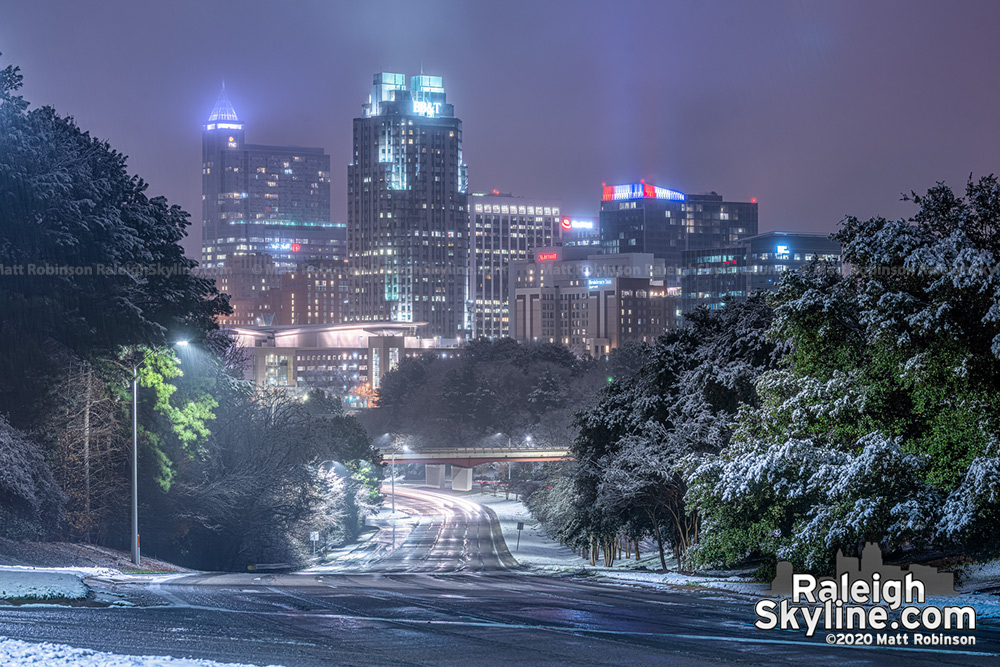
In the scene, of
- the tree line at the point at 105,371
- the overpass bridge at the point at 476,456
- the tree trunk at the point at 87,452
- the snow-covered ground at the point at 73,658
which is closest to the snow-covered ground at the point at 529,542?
the overpass bridge at the point at 476,456

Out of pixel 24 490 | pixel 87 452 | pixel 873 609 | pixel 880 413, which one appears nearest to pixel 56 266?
pixel 87 452

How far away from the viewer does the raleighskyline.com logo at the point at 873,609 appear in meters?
16.7

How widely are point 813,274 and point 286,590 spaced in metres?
15.8

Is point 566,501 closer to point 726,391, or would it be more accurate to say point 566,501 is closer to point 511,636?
point 726,391

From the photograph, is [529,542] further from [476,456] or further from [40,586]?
[40,586]

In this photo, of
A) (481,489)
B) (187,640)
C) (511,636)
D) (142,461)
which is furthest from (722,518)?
(481,489)

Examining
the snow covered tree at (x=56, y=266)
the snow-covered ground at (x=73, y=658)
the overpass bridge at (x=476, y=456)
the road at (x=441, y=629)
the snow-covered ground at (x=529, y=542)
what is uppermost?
the snow covered tree at (x=56, y=266)

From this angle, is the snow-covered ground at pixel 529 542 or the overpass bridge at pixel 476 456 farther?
the overpass bridge at pixel 476 456

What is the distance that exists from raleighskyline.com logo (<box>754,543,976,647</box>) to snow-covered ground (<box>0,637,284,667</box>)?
970 centimetres

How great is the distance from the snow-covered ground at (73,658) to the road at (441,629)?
671mm

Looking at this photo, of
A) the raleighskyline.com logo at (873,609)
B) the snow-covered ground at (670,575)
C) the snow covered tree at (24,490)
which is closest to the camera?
the raleighskyline.com logo at (873,609)

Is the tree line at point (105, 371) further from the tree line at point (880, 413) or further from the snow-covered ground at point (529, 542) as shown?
the tree line at point (880, 413)

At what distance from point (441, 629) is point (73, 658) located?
6.03 meters

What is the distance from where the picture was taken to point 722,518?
26.6 meters
